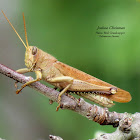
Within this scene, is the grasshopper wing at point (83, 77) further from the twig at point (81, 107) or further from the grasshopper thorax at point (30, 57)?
the twig at point (81, 107)

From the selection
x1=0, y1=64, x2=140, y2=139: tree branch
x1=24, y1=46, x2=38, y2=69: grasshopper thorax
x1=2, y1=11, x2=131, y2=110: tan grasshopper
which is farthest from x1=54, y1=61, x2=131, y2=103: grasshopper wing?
x1=0, y1=64, x2=140, y2=139: tree branch

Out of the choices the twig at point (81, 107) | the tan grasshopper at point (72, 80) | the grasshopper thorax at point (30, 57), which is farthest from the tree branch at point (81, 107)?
the grasshopper thorax at point (30, 57)

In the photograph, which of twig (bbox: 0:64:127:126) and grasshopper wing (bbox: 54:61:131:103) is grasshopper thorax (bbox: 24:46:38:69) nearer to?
grasshopper wing (bbox: 54:61:131:103)

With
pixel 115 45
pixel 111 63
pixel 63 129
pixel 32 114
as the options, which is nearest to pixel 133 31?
pixel 115 45

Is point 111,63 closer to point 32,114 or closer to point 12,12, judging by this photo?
point 32,114

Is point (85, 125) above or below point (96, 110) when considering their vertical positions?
below

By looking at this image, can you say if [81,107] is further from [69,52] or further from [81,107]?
[69,52]
